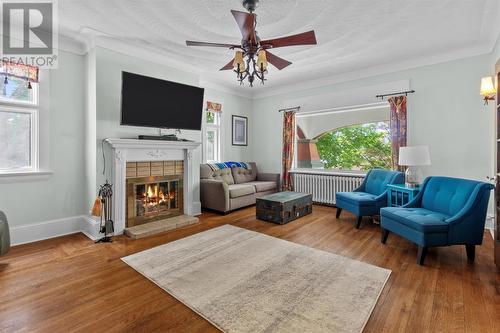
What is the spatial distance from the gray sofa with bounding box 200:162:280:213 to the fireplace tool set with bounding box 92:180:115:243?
5.72 feet

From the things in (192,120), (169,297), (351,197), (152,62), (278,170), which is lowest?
(169,297)

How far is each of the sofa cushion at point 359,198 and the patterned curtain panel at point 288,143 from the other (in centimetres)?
166

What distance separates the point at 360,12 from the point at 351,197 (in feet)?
8.17

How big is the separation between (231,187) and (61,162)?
269cm

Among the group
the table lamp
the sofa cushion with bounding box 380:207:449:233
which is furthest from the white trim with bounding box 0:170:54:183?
the table lamp

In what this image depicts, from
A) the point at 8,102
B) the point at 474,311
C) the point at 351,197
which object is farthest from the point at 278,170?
the point at 8,102

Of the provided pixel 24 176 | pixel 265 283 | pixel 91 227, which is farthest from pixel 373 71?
pixel 24 176

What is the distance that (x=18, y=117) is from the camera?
10.4ft

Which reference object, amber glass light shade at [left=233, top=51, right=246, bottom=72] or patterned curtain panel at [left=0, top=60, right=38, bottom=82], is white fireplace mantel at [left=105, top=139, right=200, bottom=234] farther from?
amber glass light shade at [left=233, top=51, right=246, bottom=72]

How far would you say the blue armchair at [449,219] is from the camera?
2477 mm

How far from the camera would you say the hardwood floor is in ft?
5.43

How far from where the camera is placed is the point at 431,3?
2.57 metres

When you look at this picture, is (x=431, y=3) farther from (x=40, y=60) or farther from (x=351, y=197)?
(x=40, y=60)

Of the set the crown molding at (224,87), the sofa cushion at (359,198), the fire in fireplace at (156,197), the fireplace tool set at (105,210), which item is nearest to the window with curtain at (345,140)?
the sofa cushion at (359,198)
